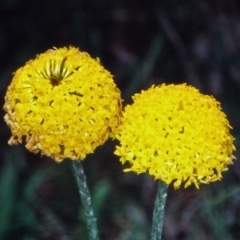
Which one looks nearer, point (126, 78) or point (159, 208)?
point (159, 208)

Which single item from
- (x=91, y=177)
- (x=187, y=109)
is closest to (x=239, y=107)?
(x=91, y=177)

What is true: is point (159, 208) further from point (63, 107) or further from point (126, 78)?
point (126, 78)

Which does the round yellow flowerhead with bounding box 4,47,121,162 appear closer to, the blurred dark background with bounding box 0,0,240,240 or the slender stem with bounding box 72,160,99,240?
the slender stem with bounding box 72,160,99,240

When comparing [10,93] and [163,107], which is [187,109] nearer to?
[163,107]

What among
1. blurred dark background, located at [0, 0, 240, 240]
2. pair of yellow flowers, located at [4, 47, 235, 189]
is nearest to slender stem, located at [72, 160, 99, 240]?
pair of yellow flowers, located at [4, 47, 235, 189]

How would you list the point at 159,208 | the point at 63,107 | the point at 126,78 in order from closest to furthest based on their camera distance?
1. the point at 63,107
2. the point at 159,208
3. the point at 126,78

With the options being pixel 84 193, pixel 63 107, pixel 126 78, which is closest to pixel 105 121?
pixel 63 107
